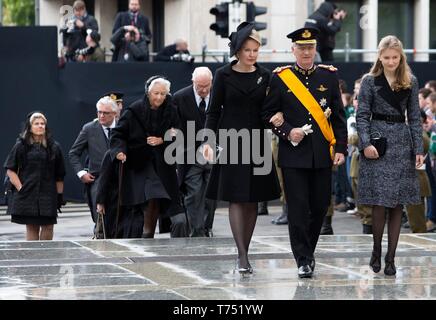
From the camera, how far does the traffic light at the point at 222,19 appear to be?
20.8 metres

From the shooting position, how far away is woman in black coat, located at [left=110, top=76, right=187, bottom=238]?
12.9 meters

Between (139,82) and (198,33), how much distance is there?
812 cm

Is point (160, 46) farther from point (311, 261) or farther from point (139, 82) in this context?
point (311, 261)

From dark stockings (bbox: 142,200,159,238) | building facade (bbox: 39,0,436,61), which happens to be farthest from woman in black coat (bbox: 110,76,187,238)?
building facade (bbox: 39,0,436,61)

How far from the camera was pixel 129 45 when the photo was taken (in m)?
21.3

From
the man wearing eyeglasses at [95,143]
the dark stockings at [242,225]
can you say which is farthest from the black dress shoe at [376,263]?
the man wearing eyeglasses at [95,143]

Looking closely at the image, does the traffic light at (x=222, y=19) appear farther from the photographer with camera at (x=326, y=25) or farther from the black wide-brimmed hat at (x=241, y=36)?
the black wide-brimmed hat at (x=241, y=36)

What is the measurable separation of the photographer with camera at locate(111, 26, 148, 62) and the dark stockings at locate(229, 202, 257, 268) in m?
11.3

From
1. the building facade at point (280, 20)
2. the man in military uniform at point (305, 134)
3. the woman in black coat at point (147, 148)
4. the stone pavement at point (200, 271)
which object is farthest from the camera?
the building facade at point (280, 20)

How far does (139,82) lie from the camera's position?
2002 cm

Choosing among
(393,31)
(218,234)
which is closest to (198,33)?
(393,31)

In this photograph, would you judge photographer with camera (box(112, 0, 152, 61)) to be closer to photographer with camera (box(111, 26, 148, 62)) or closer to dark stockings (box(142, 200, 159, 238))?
photographer with camera (box(111, 26, 148, 62))

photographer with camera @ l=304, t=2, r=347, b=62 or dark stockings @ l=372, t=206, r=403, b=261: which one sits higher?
photographer with camera @ l=304, t=2, r=347, b=62

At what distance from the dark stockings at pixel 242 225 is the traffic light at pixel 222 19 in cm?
1096
